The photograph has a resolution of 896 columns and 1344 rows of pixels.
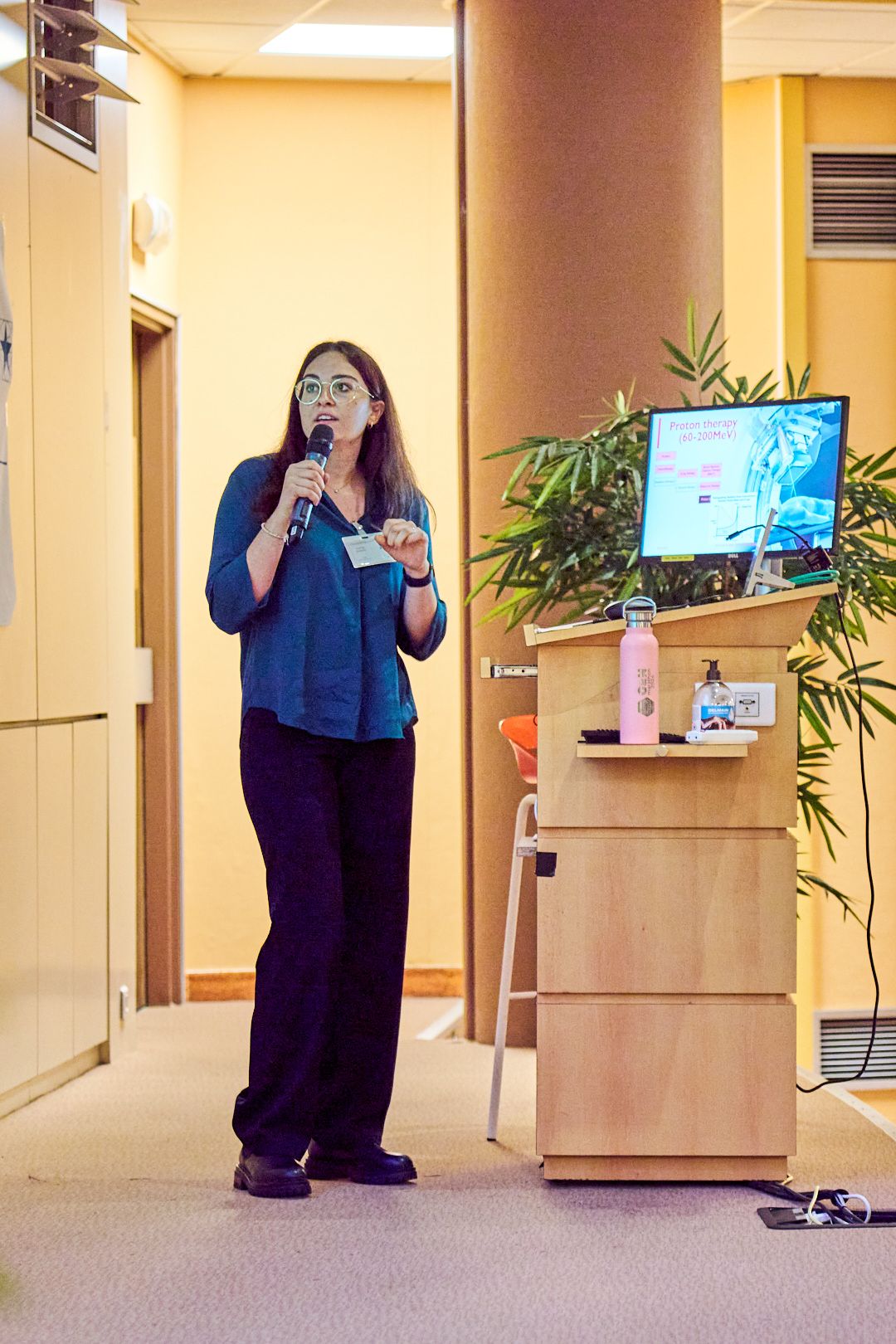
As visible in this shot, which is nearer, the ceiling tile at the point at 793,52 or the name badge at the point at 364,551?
the name badge at the point at 364,551

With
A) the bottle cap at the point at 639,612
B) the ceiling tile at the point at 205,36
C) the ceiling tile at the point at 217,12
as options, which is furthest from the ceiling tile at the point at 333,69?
the bottle cap at the point at 639,612

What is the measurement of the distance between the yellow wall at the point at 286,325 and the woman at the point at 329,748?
219cm

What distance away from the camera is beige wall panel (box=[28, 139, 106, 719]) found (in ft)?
11.6

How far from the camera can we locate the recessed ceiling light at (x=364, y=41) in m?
4.57

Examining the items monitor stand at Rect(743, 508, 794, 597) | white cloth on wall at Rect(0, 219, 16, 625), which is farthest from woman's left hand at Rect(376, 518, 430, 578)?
white cloth on wall at Rect(0, 219, 16, 625)

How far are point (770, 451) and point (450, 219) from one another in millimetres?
2564

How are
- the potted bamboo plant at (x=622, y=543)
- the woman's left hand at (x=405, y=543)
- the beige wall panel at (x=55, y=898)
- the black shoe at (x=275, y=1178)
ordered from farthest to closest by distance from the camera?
the beige wall panel at (x=55, y=898)
the potted bamboo plant at (x=622, y=543)
the black shoe at (x=275, y=1178)
the woman's left hand at (x=405, y=543)

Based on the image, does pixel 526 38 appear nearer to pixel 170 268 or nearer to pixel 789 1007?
pixel 170 268

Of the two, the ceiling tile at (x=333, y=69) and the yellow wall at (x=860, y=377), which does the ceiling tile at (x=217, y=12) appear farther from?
the yellow wall at (x=860, y=377)

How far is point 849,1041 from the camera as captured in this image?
199 inches

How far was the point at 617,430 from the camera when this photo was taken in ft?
10.2

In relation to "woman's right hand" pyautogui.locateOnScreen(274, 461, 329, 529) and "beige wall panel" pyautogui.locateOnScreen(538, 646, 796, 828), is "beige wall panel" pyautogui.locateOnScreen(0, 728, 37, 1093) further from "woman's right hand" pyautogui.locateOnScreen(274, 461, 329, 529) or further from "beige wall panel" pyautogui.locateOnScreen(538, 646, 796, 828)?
"beige wall panel" pyautogui.locateOnScreen(538, 646, 796, 828)

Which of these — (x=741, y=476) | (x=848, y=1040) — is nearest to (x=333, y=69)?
(x=741, y=476)

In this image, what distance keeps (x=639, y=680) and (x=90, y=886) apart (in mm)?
1823
